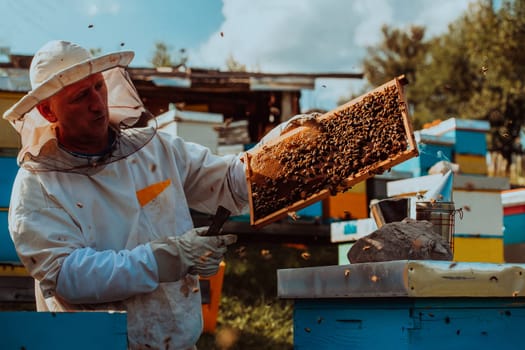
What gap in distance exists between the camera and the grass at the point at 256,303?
16.6ft

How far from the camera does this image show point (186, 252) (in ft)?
8.00

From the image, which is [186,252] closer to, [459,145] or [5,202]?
[5,202]

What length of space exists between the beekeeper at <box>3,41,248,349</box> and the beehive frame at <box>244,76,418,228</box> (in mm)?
202

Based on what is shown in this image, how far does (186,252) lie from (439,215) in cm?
102

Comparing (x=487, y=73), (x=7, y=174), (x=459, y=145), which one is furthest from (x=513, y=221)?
(x=487, y=73)

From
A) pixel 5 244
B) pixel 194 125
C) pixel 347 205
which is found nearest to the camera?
pixel 5 244

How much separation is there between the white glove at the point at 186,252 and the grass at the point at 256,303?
160 centimetres

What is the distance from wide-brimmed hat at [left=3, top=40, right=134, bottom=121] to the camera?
2438 mm

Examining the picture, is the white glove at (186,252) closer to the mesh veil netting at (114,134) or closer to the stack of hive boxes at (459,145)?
the mesh veil netting at (114,134)

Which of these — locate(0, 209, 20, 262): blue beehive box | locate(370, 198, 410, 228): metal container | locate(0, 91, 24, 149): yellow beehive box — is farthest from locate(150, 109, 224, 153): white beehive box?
locate(370, 198, 410, 228): metal container

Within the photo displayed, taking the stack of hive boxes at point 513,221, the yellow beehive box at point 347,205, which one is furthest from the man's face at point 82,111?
the yellow beehive box at point 347,205

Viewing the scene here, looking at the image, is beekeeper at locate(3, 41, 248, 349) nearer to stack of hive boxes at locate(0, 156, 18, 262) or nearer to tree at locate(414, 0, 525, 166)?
stack of hive boxes at locate(0, 156, 18, 262)

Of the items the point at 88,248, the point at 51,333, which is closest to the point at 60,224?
the point at 88,248

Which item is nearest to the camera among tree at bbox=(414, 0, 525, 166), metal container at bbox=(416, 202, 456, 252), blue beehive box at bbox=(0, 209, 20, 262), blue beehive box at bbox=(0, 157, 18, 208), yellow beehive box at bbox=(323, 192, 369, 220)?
metal container at bbox=(416, 202, 456, 252)
